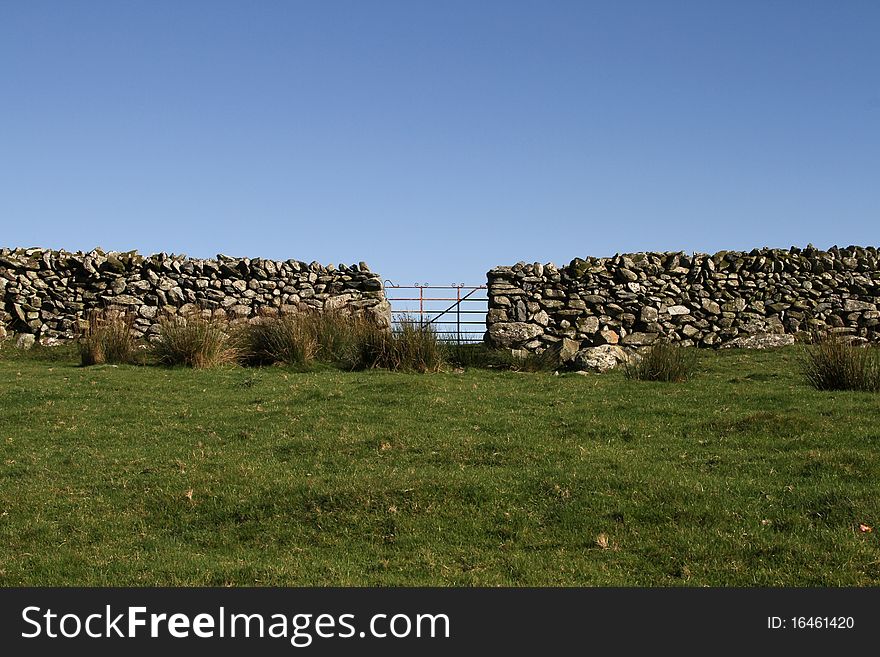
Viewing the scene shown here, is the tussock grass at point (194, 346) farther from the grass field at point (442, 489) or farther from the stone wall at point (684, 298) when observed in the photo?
the stone wall at point (684, 298)

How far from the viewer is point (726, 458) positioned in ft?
29.3

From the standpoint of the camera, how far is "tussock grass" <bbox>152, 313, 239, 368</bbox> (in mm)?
17281

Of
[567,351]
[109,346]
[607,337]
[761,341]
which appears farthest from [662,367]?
[109,346]

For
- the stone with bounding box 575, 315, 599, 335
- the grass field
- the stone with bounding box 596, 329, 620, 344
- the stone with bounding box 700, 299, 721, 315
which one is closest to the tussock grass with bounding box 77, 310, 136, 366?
the grass field

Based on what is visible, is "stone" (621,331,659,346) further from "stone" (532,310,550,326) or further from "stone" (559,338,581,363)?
"stone" (559,338,581,363)

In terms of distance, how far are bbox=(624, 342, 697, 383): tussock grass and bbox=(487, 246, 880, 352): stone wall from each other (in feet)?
19.7

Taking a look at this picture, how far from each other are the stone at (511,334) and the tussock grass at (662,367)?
19.4ft

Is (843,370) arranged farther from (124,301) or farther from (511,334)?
(124,301)

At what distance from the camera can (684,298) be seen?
22.8 m

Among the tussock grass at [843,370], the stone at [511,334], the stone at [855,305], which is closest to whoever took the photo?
the tussock grass at [843,370]

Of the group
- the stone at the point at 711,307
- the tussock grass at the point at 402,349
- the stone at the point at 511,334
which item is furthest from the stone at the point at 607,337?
the tussock grass at the point at 402,349

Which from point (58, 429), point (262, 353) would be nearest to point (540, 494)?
point (58, 429)

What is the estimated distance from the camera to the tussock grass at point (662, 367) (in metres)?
15.0

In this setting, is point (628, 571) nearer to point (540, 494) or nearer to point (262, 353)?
point (540, 494)
